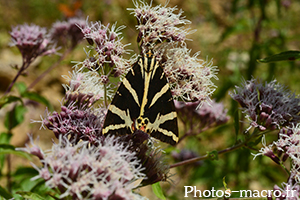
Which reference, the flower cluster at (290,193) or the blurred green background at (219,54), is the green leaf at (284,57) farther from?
the blurred green background at (219,54)

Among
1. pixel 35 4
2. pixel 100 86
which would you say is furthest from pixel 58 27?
pixel 35 4

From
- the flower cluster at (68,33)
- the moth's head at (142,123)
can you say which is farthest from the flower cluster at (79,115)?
the flower cluster at (68,33)

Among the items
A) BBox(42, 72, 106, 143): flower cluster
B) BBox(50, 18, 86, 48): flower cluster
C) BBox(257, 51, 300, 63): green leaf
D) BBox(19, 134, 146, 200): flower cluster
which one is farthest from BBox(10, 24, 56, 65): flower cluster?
BBox(257, 51, 300, 63): green leaf

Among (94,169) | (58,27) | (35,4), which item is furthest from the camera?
(35,4)

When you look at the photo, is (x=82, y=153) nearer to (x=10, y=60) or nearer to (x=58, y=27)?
(x=58, y=27)

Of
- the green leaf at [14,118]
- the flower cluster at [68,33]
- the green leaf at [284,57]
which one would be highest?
the flower cluster at [68,33]

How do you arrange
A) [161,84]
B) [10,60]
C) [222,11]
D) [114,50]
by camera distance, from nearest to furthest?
[161,84] → [114,50] → [10,60] → [222,11]

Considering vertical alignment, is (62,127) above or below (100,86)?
below

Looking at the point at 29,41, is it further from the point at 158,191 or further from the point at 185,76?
the point at 158,191
